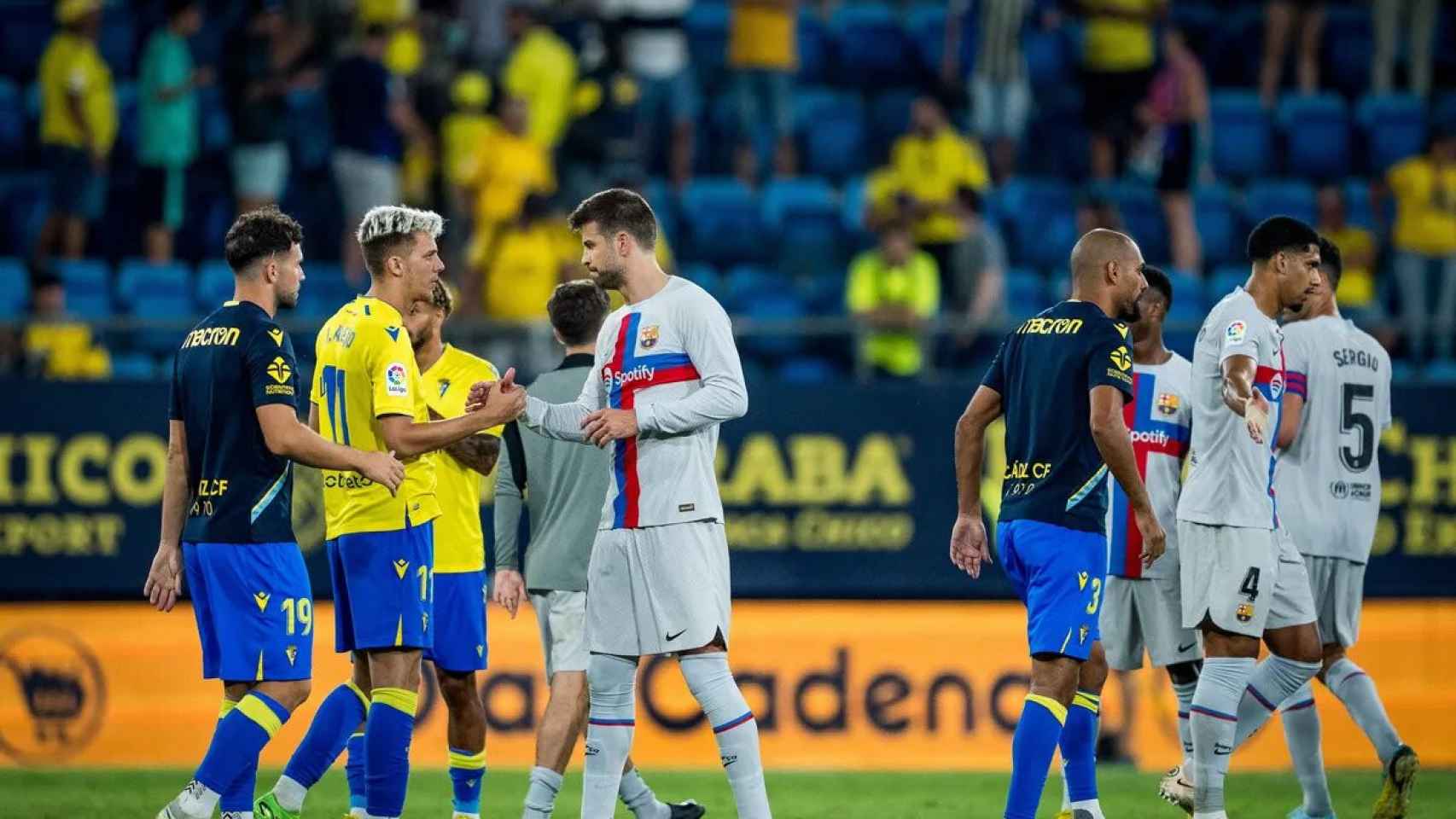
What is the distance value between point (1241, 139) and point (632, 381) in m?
12.3

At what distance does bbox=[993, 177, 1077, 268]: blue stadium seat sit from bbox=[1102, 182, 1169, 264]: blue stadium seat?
0.41 m

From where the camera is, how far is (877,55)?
19359 millimetres

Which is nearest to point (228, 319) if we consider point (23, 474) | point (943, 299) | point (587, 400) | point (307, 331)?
point (587, 400)

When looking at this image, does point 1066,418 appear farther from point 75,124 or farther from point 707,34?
point 707,34

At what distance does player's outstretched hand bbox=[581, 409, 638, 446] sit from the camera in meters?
7.67

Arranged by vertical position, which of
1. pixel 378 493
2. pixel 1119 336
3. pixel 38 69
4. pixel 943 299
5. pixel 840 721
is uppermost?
pixel 38 69

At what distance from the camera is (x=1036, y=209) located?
57.1 ft

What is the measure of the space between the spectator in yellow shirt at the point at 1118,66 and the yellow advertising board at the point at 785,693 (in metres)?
5.67

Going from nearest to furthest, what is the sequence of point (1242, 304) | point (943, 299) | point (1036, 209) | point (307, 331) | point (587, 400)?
point (587, 400), point (1242, 304), point (307, 331), point (943, 299), point (1036, 209)

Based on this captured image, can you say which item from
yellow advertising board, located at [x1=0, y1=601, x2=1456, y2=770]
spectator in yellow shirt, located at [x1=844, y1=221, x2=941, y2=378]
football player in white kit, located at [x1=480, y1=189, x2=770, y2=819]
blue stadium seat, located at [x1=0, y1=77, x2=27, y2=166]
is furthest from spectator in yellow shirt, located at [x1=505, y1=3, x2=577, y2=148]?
football player in white kit, located at [x1=480, y1=189, x2=770, y2=819]

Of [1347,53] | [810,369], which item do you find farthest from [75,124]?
[1347,53]

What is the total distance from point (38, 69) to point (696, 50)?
20.0 ft

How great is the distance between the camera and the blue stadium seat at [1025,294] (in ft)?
53.1

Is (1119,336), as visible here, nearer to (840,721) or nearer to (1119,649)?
(1119,649)
